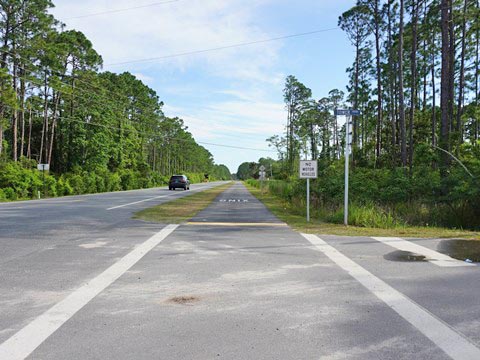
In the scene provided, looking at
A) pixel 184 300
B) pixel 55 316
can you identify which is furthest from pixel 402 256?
pixel 55 316

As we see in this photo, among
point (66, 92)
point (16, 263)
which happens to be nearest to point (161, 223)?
point (16, 263)

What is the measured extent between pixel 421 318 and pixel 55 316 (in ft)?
12.2

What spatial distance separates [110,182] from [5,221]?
3445 cm

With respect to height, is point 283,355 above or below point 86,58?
below

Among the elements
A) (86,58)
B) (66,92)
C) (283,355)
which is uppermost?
(86,58)

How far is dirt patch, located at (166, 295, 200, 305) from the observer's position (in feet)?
14.4

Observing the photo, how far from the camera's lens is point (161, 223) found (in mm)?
12195

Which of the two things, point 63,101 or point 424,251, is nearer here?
point 424,251

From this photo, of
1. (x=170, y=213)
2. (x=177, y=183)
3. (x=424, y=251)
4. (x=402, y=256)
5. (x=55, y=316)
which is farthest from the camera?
(x=177, y=183)

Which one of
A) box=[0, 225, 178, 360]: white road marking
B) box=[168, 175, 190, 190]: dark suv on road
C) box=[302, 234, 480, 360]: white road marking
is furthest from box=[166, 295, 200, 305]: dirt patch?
box=[168, 175, 190, 190]: dark suv on road

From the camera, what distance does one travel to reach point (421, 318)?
3.91m

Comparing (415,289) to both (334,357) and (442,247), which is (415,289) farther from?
(442,247)

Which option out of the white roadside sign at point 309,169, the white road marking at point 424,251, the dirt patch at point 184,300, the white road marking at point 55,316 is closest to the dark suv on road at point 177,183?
the white roadside sign at point 309,169

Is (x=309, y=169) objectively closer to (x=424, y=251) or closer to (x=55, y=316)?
(x=424, y=251)
